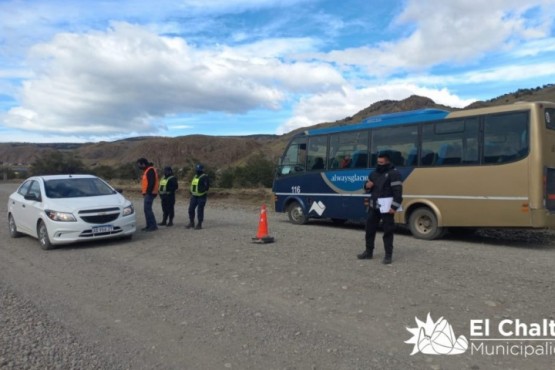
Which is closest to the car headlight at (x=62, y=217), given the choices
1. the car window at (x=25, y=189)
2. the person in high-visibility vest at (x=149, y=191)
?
the car window at (x=25, y=189)

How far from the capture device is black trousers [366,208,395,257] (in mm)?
7820

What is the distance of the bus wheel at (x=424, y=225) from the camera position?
11.0 meters

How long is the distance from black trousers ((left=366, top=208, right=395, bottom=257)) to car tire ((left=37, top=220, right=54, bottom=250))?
22.1 ft

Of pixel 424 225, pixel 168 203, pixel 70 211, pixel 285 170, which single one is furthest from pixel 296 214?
pixel 70 211

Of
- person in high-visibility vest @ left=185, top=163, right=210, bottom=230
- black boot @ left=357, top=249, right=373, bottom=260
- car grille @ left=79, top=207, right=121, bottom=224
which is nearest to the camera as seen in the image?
black boot @ left=357, top=249, right=373, bottom=260

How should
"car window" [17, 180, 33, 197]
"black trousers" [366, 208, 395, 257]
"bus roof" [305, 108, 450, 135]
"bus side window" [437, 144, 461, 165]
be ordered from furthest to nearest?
"car window" [17, 180, 33, 197] < "bus roof" [305, 108, 450, 135] < "bus side window" [437, 144, 461, 165] < "black trousers" [366, 208, 395, 257]

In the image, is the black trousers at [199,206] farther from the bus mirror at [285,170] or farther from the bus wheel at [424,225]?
the bus wheel at [424,225]

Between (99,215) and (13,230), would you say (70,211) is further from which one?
(13,230)

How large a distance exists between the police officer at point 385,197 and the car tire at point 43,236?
267 inches

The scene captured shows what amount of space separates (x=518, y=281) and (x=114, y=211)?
8074mm

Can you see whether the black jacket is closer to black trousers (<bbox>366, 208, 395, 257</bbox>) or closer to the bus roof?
black trousers (<bbox>366, 208, 395, 257</bbox>)

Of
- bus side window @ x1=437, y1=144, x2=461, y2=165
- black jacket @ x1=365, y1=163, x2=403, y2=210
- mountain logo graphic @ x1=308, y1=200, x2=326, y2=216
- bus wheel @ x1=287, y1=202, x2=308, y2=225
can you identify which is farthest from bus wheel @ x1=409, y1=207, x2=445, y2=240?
bus wheel @ x1=287, y1=202, x2=308, y2=225

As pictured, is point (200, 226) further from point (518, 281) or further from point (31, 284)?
point (518, 281)

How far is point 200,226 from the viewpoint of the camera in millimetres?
12836
